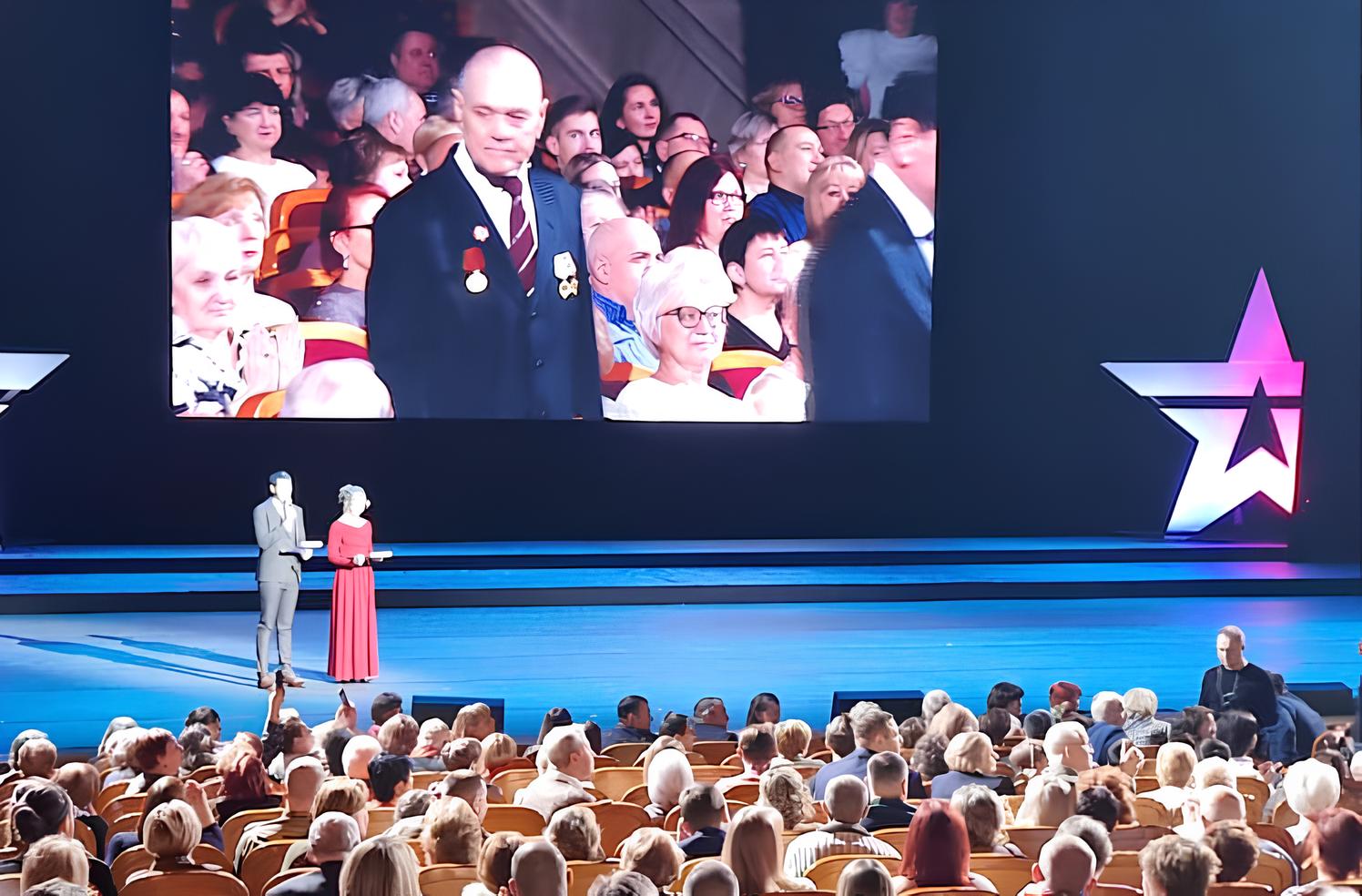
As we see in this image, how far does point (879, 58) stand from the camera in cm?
1165

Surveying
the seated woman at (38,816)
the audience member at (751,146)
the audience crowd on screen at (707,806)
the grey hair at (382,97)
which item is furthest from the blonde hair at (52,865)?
the audience member at (751,146)

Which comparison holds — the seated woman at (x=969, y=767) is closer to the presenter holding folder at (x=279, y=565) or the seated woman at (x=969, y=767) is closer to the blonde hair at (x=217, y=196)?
the presenter holding folder at (x=279, y=565)

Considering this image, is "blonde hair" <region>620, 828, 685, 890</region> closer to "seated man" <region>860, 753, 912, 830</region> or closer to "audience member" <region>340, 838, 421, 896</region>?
"audience member" <region>340, 838, 421, 896</region>

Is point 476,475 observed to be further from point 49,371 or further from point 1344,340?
point 1344,340

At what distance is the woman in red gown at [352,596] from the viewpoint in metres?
7.41

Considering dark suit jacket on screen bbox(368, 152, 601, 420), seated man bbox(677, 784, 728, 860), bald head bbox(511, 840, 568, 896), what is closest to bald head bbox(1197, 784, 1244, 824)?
seated man bbox(677, 784, 728, 860)

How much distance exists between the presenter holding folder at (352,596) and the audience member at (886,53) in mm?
→ 5813

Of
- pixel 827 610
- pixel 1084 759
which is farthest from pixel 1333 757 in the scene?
pixel 827 610

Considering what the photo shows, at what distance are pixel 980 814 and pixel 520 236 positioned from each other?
8.33 metres

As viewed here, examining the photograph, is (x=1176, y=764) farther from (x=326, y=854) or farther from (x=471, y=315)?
(x=471, y=315)

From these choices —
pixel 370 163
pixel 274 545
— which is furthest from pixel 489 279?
pixel 274 545

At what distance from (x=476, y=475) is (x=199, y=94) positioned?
3370 millimetres

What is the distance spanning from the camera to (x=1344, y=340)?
42.4 feet

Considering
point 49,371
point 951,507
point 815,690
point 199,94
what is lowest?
point 815,690
